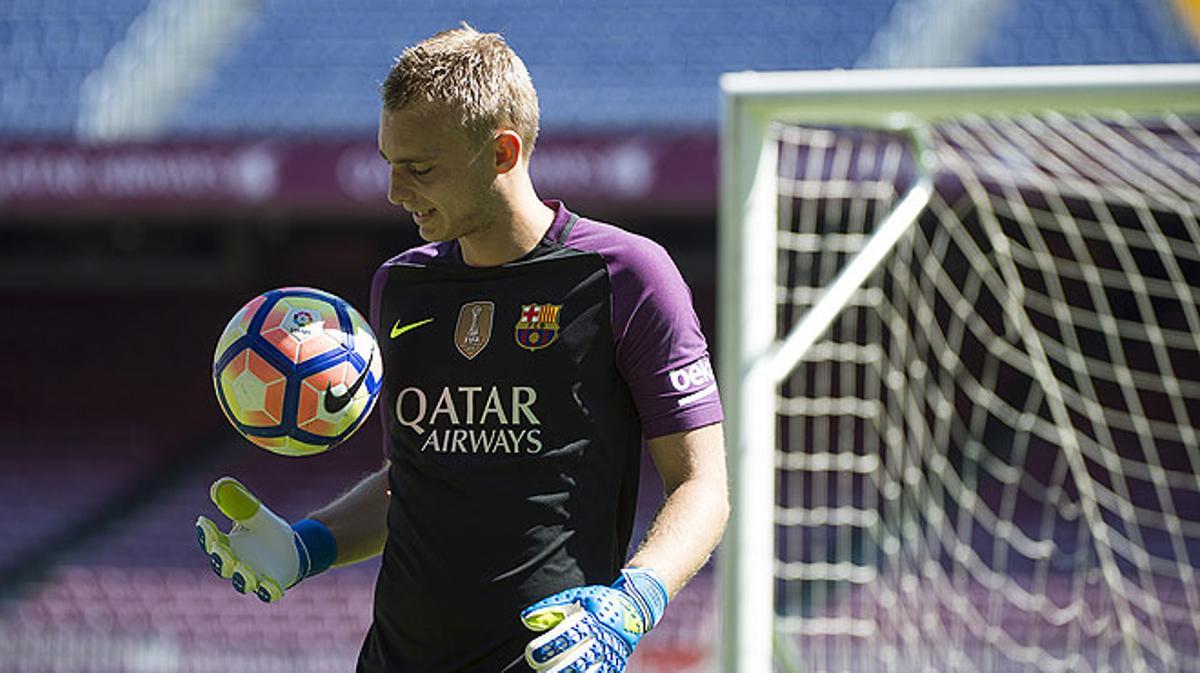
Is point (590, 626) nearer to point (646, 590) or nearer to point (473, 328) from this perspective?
point (646, 590)

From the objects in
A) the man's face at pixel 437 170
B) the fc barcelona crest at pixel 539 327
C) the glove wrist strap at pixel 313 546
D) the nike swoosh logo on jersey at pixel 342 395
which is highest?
the man's face at pixel 437 170

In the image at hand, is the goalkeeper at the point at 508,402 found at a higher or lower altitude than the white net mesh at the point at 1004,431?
higher

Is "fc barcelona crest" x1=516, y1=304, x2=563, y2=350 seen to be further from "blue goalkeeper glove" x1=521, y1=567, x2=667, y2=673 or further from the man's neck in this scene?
"blue goalkeeper glove" x1=521, y1=567, x2=667, y2=673

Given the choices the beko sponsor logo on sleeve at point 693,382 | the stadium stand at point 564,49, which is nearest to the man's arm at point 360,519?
the beko sponsor logo on sleeve at point 693,382

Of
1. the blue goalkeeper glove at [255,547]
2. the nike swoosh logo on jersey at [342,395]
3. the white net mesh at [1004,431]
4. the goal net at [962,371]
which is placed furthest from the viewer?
the white net mesh at [1004,431]

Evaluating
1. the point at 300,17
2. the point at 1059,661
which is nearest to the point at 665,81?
the point at 300,17

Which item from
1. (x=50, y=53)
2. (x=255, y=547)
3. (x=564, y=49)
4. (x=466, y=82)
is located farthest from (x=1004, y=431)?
(x=466, y=82)

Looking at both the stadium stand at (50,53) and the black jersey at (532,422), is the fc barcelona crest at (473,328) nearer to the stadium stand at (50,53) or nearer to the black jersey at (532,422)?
→ the black jersey at (532,422)

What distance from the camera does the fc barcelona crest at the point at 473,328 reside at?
2.25m

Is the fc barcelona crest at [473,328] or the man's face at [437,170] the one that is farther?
the fc barcelona crest at [473,328]

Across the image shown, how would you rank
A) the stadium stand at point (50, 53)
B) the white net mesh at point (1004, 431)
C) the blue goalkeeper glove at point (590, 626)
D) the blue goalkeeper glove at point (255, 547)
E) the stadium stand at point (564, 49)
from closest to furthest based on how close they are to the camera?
the blue goalkeeper glove at point (590, 626)
the blue goalkeeper glove at point (255, 547)
the white net mesh at point (1004, 431)
the stadium stand at point (564, 49)
the stadium stand at point (50, 53)

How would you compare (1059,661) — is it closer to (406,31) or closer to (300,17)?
(406,31)

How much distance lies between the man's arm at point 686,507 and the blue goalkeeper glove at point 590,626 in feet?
0.28

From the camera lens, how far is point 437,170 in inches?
84.9
